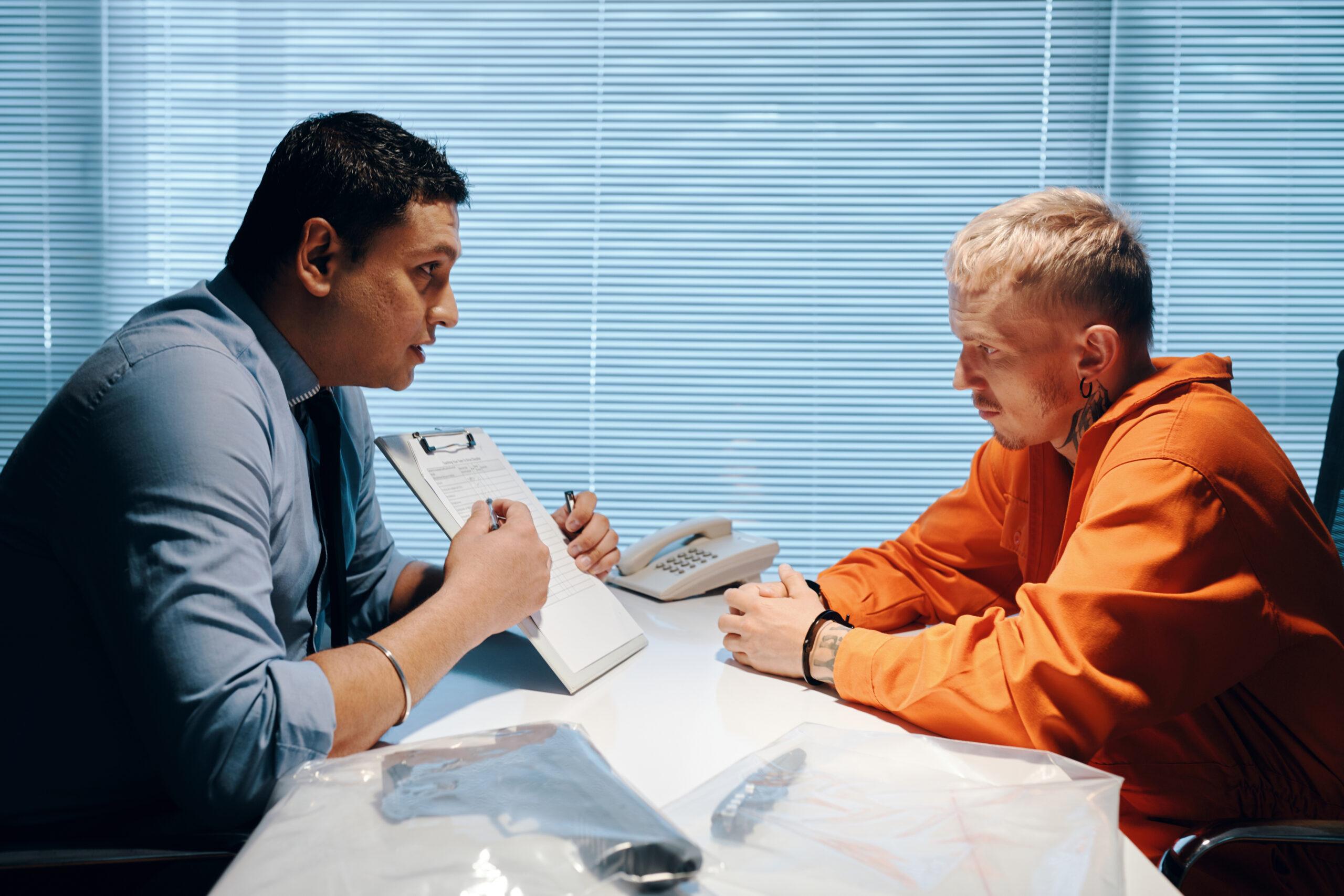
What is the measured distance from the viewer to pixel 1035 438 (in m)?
1.23

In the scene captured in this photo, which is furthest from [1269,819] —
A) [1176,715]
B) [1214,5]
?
[1214,5]

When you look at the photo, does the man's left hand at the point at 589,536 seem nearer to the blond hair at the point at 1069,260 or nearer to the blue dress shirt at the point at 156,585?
the blue dress shirt at the point at 156,585

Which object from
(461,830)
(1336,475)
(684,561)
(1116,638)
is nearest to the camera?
(461,830)

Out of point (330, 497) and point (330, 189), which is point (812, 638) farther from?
point (330, 189)

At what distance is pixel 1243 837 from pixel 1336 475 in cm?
74

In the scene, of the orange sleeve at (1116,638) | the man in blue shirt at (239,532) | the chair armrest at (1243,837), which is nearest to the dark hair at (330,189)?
the man in blue shirt at (239,532)

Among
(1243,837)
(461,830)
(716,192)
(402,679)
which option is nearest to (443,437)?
(402,679)

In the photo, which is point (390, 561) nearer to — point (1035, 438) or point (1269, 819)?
point (1035, 438)

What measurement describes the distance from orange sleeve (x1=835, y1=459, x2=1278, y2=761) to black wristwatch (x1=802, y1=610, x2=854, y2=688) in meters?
0.13

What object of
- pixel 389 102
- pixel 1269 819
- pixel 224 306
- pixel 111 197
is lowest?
pixel 1269 819

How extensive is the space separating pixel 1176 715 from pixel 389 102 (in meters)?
2.52

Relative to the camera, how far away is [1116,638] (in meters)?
0.88

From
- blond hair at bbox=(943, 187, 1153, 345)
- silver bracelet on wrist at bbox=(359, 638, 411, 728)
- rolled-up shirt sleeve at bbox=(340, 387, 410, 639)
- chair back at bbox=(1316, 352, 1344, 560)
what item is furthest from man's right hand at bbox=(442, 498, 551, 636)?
chair back at bbox=(1316, 352, 1344, 560)

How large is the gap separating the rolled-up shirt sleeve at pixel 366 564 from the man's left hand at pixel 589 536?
0.31m
